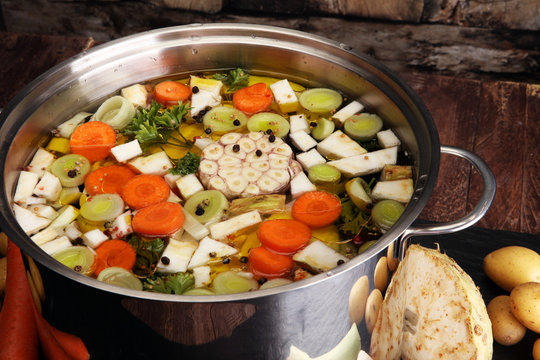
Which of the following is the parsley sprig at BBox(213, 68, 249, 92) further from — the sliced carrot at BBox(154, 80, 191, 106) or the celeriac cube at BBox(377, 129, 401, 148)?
the celeriac cube at BBox(377, 129, 401, 148)

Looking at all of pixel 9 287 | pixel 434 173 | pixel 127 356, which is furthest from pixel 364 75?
pixel 9 287

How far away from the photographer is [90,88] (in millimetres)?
2064

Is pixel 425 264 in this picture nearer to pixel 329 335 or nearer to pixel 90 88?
pixel 329 335

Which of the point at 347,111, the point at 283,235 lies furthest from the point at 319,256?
the point at 347,111

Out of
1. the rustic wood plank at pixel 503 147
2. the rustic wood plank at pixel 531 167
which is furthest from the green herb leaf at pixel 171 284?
the rustic wood plank at pixel 531 167

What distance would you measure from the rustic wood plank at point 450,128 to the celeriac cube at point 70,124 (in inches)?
51.8

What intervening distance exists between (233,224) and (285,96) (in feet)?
1.96

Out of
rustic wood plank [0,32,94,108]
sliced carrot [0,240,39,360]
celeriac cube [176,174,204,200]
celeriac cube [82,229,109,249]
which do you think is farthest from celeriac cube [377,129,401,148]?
rustic wood plank [0,32,94,108]

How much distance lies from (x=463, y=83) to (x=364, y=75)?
905mm

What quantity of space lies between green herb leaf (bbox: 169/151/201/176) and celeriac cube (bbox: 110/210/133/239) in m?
0.23

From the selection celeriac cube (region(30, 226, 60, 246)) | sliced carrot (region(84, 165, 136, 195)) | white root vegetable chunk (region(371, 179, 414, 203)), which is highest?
sliced carrot (region(84, 165, 136, 195))

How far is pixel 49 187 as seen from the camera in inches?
70.4

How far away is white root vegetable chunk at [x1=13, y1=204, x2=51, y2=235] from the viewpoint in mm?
1682

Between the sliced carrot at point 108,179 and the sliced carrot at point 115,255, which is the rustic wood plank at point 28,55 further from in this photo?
the sliced carrot at point 115,255
